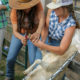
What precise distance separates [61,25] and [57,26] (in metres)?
0.08

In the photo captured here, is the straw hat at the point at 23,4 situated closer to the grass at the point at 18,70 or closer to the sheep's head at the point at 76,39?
the sheep's head at the point at 76,39

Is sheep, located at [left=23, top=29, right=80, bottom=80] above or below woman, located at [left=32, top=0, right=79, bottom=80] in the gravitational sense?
below

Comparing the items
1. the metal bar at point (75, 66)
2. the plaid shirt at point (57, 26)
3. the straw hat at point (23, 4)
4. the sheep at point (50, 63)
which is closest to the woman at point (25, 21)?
the straw hat at point (23, 4)

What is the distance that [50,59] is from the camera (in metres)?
1.60

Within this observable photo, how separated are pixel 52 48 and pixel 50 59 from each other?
0.51 feet

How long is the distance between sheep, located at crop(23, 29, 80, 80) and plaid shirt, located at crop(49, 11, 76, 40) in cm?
15

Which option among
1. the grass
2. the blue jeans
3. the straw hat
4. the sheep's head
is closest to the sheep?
the sheep's head

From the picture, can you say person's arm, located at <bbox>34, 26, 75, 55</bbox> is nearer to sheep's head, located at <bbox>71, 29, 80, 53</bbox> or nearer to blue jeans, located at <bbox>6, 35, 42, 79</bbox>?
sheep's head, located at <bbox>71, 29, 80, 53</bbox>

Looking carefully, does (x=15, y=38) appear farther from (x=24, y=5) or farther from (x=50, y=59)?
(x=50, y=59)

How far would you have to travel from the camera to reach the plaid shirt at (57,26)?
1.57 metres

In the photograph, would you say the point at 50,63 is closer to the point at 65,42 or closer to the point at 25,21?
the point at 65,42

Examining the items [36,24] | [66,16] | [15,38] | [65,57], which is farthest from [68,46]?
[15,38]

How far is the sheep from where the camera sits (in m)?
1.46

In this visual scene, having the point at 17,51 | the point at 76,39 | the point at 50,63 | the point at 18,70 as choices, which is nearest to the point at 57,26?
the point at 76,39
